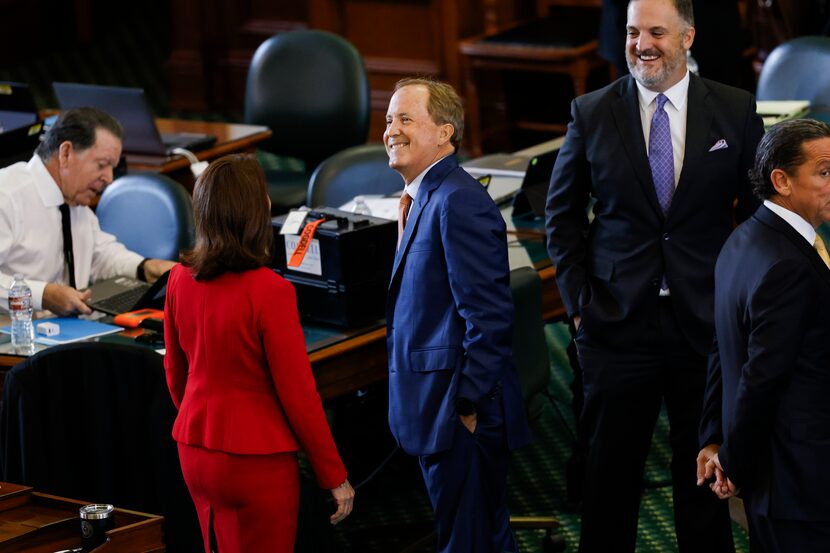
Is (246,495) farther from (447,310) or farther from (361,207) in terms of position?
(361,207)

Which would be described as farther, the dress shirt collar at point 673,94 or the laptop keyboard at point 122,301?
the laptop keyboard at point 122,301

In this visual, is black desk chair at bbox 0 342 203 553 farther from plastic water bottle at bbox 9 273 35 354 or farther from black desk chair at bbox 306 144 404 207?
black desk chair at bbox 306 144 404 207

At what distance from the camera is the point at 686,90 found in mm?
3543

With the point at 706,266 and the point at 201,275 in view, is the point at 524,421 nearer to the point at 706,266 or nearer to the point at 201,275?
the point at 706,266

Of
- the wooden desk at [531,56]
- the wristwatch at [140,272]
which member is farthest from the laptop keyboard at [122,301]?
the wooden desk at [531,56]

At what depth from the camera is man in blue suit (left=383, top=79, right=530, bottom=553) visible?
3.26 metres

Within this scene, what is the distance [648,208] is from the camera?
349 centimetres

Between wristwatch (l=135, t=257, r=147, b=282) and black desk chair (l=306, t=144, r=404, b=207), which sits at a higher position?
black desk chair (l=306, t=144, r=404, b=207)

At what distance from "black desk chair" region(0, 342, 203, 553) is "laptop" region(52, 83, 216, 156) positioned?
2440 mm

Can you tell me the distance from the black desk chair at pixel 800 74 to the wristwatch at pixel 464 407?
2910mm

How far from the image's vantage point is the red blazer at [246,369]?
304cm

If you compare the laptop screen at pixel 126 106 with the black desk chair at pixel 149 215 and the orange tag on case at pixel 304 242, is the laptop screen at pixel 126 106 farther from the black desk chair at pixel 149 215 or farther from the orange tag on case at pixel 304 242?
the orange tag on case at pixel 304 242

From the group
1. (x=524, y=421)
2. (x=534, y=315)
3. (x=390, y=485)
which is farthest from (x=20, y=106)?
(x=524, y=421)

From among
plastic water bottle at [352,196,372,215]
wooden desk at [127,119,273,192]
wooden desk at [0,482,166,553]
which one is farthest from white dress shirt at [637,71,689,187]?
wooden desk at [127,119,273,192]
